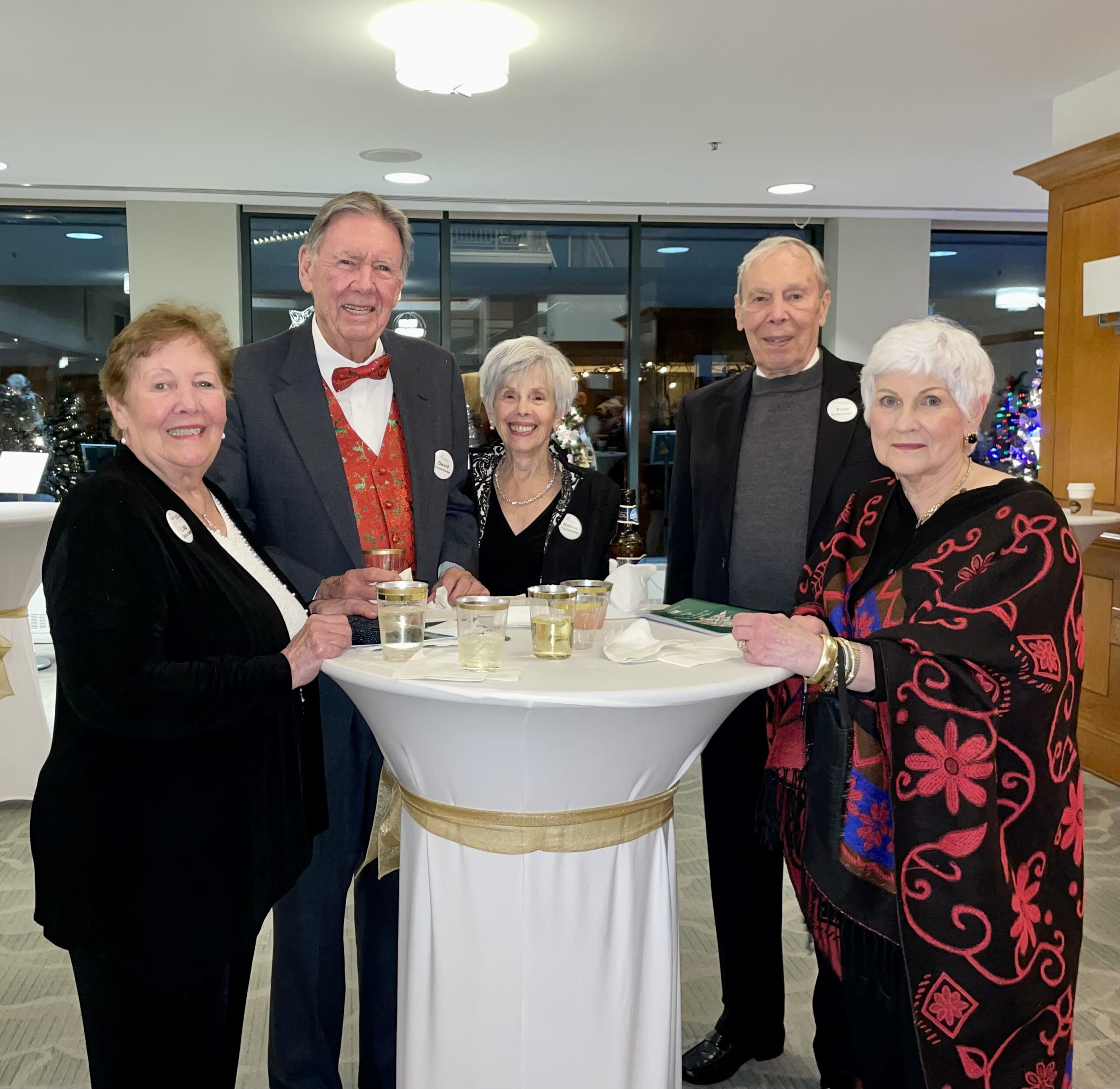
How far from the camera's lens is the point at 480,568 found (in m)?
2.94

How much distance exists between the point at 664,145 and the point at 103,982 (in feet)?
18.5

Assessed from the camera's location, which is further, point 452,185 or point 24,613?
point 452,185

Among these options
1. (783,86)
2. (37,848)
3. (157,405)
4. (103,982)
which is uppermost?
(783,86)

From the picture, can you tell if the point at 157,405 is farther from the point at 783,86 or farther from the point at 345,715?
the point at 783,86

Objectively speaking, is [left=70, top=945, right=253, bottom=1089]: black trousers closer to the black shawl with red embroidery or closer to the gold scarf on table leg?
the black shawl with red embroidery

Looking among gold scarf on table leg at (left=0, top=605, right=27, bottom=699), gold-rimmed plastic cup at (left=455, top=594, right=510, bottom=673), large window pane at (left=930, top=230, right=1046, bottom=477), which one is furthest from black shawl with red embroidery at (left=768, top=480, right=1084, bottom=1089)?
large window pane at (left=930, top=230, right=1046, bottom=477)

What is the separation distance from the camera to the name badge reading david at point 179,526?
5.28 feet

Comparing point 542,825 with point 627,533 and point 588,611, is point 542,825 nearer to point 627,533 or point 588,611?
point 588,611

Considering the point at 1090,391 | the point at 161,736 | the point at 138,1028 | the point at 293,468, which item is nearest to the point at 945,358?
the point at 293,468

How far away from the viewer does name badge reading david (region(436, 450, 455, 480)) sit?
244 cm

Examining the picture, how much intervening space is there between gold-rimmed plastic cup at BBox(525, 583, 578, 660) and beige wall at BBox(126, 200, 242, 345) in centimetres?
701

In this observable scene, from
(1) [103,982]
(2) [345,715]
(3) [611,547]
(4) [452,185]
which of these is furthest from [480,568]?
(4) [452,185]

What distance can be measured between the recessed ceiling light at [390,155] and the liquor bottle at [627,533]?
3649mm

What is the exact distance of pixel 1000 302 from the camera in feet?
31.3
